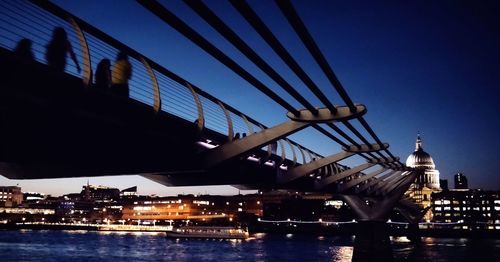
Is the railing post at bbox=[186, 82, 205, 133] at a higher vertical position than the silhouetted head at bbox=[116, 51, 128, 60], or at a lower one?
lower

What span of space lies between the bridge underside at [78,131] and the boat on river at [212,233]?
10189 cm

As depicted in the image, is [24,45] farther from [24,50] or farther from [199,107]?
[199,107]

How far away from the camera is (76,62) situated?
8.14 meters

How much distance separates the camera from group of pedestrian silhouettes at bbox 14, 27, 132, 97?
300 inches

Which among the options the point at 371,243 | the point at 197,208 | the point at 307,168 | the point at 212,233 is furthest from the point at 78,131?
the point at 197,208

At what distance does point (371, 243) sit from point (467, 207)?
156318 millimetres

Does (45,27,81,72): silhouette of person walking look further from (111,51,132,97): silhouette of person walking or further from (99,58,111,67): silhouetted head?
Result: (111,51,132,97): silhouette of person walking

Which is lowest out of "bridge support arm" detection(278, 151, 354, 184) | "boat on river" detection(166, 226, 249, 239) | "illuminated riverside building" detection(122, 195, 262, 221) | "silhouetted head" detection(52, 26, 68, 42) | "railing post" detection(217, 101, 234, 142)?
"boat on river" detection(166, 226, 249, 239)

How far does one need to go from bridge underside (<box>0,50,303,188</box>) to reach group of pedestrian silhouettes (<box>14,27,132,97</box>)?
156 millimetres

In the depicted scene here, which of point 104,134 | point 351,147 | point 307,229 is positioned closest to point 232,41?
point 104,134

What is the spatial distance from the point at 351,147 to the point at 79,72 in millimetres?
18013

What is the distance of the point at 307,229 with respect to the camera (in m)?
150

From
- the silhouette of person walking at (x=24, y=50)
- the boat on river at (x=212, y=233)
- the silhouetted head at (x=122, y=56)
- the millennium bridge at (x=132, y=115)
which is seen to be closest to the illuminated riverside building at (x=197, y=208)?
the boat on river at (x=212, y=233)

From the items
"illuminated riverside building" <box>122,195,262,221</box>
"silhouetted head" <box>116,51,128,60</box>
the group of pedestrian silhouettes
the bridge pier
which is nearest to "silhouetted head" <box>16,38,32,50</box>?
the group of pedestrian silhouettes
